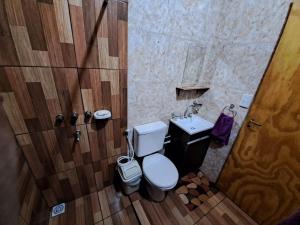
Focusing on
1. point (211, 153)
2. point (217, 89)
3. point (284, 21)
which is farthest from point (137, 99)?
point (284, 21)

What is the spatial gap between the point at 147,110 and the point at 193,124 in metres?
0.65

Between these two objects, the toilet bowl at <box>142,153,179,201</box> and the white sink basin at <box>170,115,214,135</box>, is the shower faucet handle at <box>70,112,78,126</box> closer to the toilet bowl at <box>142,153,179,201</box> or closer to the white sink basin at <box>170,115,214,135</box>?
the toilet bowl at <box>142,153,179,201</box>

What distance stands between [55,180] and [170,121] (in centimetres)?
138

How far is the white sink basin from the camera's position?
1.55 m

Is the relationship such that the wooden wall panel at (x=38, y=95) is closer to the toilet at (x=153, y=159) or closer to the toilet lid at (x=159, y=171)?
the toilet at (x=153, y=159)

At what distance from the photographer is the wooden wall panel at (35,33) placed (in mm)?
729

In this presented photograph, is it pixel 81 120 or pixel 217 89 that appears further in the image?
pixel 217 89

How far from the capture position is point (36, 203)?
1.14 metres

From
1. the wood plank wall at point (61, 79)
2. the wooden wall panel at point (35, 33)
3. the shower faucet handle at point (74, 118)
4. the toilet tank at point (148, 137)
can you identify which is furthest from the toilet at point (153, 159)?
the wooden wall panel at point (35, 33)

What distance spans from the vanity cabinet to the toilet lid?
237mm

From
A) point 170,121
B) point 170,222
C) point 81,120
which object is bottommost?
point 170,222

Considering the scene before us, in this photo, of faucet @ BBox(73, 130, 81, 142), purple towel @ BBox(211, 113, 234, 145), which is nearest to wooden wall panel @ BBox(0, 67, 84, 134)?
faucet @ BBox(73, 130, 81, 142)

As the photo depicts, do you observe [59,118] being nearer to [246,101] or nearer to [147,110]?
[147,110]

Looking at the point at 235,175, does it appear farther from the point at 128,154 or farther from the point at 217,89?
the point at 128,154
